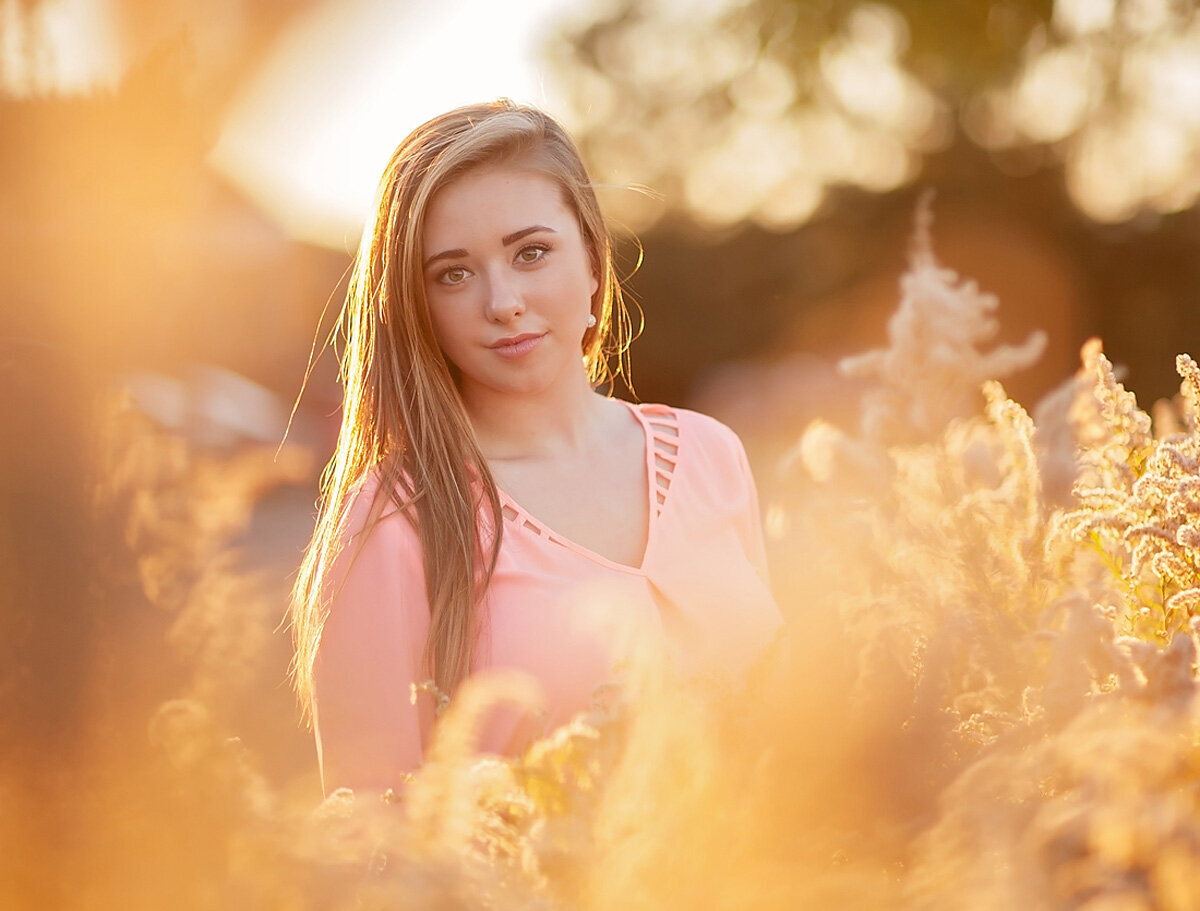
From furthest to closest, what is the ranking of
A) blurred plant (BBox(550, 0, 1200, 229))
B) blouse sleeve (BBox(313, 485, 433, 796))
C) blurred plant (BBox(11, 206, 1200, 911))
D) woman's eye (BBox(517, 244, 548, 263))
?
blurred plant (BBox(550, 0, 1200, 229)), woman's eye (BBox(517, 244, 548, 263)), blouse sleeve (BBox(313, 485, 433, 796)), blurred plant (BBox(11, 206, 1200, 911))

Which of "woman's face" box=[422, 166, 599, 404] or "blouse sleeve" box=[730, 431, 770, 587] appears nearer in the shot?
"woman's face" box=[422, 166, 599, 404]

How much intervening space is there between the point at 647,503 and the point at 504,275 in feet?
1.93

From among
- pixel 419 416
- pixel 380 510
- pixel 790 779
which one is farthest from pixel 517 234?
pixel 790 779

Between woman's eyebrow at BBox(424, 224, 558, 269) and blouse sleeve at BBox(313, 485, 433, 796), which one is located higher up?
woman's eyebrow at BBox(424, 224, 558, 269)

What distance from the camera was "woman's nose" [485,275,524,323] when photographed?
2.17m

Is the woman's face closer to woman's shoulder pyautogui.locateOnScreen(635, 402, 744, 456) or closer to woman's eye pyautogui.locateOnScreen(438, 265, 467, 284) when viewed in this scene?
woman's eye pyautogui.locateOnScreen(438, 265, 467, 284)

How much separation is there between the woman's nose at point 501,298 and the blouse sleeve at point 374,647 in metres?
0.39

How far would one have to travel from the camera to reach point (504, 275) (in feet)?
7.20

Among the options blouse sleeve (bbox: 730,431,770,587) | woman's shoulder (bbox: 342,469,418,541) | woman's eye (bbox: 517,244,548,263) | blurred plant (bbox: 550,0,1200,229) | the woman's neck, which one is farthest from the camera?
blurred plant (bbox: 550,0,1200,229)

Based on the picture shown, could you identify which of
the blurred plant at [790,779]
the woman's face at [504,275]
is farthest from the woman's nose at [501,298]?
the blurred plant at [790,779]

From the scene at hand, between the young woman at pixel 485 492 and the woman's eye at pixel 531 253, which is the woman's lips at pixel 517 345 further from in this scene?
the woman's eye at pixel 531 253

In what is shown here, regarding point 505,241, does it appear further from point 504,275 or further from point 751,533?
point 751,533

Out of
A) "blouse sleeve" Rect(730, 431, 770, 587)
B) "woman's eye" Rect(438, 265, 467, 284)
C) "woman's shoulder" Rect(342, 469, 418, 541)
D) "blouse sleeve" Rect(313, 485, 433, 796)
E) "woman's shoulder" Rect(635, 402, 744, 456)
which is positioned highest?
"woman's shoulder" Rect(635, 402, 744, 456)

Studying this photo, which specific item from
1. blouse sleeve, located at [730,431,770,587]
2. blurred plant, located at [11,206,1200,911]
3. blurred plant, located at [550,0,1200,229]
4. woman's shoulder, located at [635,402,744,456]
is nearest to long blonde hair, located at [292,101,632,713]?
woman's shoulder, located at [635,402,744,456]
